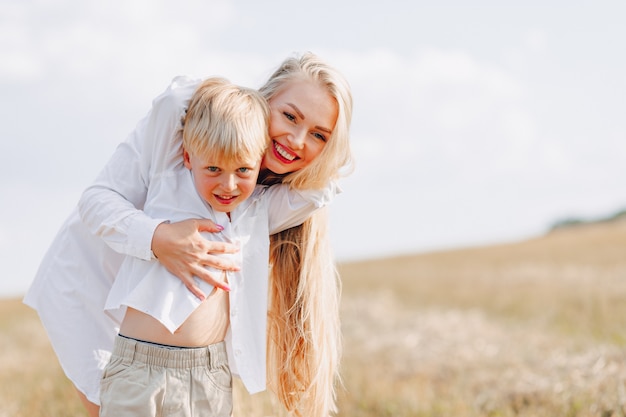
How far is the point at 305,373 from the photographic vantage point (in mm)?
4180

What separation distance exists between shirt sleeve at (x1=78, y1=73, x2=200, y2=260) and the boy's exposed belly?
27 cm

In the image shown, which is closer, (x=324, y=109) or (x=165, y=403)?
(x=165, y=403)

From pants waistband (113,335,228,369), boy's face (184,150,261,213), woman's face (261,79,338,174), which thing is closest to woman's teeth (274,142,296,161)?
woman's face (261,79,338,174)

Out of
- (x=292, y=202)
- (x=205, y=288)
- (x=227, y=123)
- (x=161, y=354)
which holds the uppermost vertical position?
(x=227, y=123)

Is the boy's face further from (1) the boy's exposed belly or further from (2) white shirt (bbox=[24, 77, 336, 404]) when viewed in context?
(1) the boy's exposed belly

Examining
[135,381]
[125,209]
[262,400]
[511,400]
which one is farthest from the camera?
[511,400]

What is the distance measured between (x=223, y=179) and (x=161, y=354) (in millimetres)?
758

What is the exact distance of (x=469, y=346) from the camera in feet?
30.8

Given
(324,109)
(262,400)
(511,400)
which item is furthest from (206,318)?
(511,400)

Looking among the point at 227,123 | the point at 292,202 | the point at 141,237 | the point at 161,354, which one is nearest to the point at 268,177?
the point at 292,202

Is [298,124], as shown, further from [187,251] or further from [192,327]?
[192,327]

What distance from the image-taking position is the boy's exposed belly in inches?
131

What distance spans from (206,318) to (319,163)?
837 millimetres

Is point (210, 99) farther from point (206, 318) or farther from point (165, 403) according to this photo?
point (165, 403)
